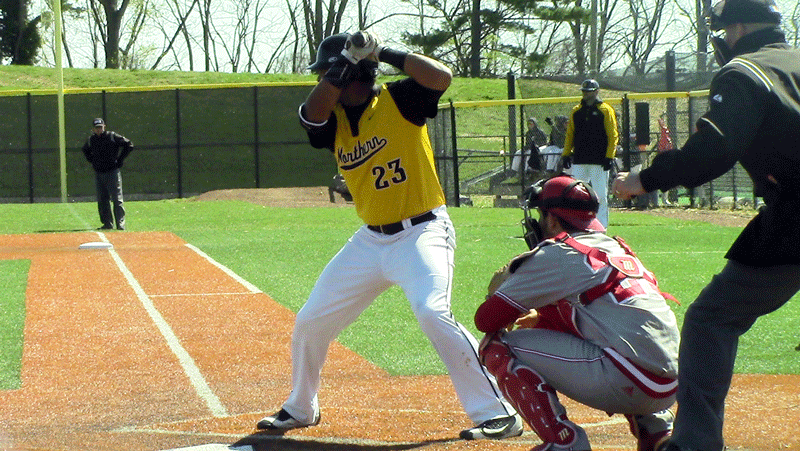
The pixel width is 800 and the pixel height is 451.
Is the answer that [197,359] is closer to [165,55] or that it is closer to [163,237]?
[163,237]

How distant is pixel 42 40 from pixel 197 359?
4913 centimetres

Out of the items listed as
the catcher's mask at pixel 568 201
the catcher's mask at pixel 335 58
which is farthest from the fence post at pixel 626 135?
the catcher's mask at pixel 568 201

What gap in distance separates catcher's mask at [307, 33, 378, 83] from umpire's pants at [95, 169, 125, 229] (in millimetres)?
13795

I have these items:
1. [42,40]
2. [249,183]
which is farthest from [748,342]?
[42,40]

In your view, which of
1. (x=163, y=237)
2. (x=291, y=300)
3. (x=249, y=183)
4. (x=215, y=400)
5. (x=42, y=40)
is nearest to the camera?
(x=215, y=400)

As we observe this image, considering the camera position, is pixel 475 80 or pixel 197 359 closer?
pixel 197 359

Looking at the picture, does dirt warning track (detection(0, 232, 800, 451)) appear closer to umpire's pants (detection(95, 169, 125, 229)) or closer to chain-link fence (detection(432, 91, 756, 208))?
umpire's pants (detection(95, 169, 125, 229))

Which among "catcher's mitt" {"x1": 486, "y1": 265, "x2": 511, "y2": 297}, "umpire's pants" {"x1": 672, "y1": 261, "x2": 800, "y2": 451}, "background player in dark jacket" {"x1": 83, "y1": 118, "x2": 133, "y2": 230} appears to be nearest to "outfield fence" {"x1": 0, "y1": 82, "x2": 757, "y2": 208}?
"background player in dark jacket" {"x1": 83, "y1": 118, "x2": 133, "y2": 230}

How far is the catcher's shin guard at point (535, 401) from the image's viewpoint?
398 cm

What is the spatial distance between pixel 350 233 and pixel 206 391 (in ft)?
34.7

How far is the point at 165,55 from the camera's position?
202ft

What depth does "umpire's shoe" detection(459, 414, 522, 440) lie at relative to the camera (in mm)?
4598

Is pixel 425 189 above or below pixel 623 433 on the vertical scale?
above

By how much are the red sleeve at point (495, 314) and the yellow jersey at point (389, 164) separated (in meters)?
0.90
